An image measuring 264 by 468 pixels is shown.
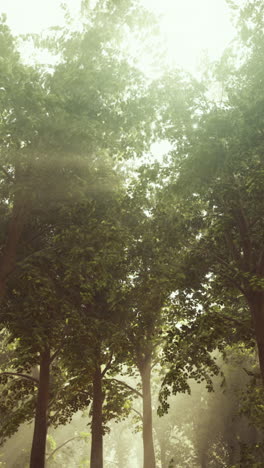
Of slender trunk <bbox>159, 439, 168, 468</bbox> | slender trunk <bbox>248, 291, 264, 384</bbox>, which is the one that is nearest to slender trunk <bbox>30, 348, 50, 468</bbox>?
slender trunk <bbox>248, 291, 264, 384</bbox>

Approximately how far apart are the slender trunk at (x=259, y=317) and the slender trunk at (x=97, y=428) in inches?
288

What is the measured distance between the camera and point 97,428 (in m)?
15.3

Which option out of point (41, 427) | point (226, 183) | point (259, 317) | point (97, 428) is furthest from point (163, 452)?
point (226, 183)

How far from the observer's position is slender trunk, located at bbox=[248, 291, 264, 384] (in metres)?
9.93

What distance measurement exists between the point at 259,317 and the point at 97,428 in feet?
30.4

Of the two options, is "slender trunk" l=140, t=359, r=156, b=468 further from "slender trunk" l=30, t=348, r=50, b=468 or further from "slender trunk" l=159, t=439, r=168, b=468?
"slender trunk" l=159, t=439, r=168, b=468

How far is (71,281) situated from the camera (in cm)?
1270

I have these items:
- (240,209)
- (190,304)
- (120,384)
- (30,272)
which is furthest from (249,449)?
(120,384)

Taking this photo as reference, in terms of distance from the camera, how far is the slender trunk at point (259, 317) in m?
9.93

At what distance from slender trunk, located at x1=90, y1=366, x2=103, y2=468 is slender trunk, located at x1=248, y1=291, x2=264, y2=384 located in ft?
24.0

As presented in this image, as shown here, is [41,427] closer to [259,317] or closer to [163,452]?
[259,317]

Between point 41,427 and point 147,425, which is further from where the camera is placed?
point 147,425

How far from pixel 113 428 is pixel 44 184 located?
185ft

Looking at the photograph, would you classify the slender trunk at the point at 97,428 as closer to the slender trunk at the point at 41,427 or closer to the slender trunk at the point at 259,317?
the slender trunk at the point at 41,427
